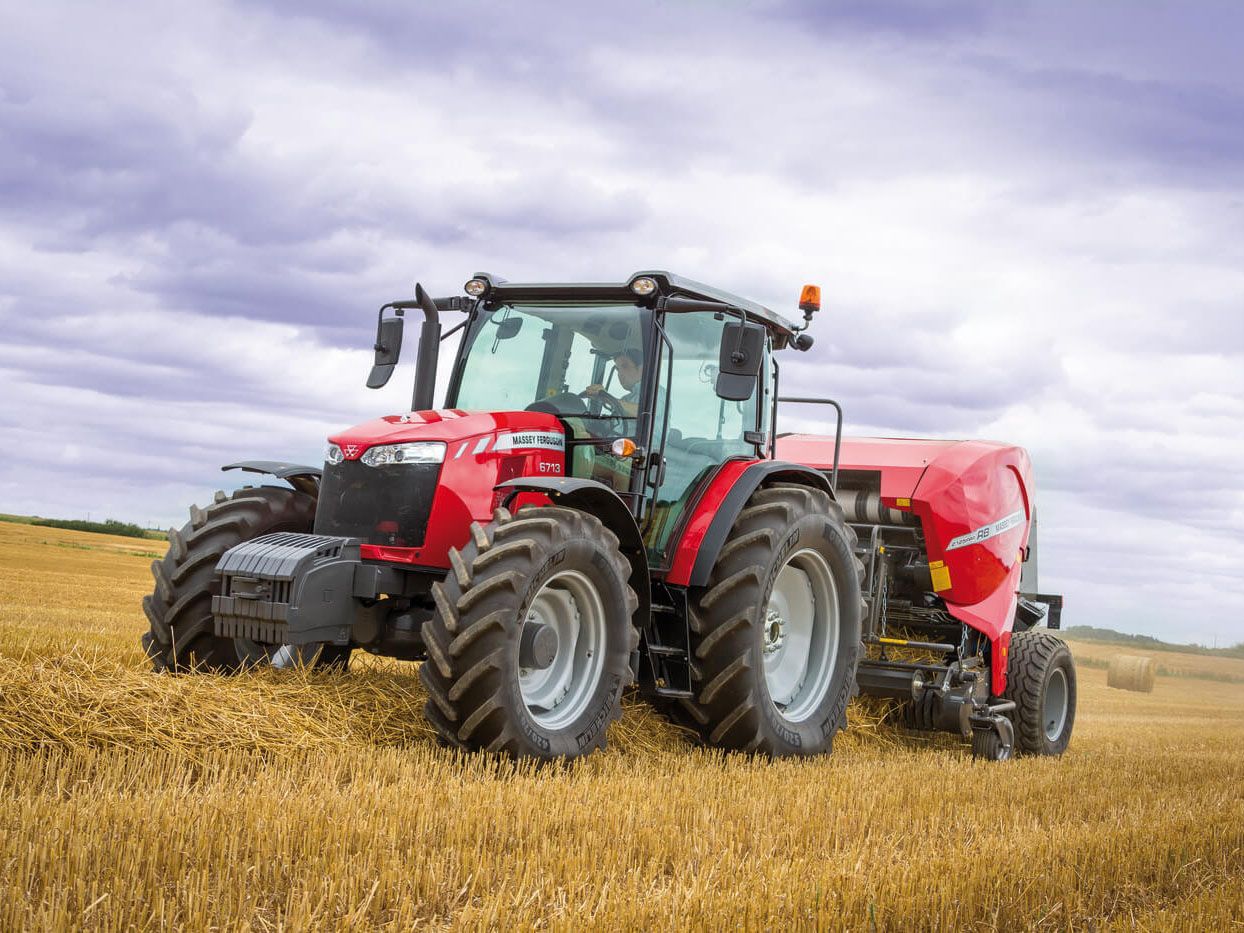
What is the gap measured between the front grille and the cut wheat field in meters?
0.80

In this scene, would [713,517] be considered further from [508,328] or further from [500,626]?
[500,626]

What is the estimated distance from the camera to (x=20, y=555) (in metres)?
24.4

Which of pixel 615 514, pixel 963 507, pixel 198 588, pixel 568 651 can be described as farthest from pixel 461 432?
pixel 963 507

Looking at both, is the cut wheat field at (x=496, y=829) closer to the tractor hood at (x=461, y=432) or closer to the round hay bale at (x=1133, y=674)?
the tractor hood at (x=461, y=432)

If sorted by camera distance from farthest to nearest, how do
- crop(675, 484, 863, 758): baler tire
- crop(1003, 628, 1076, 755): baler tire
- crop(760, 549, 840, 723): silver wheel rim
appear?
crop(1003, 628, 1076, 755): baler tire
crop(760, 549, 840, 723): silver wheel rim
crop(675, 484, 863, 758): baler tire

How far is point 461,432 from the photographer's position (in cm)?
609

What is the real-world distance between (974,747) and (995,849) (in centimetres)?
440

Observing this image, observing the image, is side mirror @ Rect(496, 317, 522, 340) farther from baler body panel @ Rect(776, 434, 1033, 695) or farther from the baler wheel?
baler body panel @ Rect(776, 434, 1033, 695)

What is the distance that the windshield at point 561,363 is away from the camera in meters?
6.66

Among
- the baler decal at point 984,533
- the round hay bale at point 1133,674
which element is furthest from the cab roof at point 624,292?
the round hay bale at point 1133,674

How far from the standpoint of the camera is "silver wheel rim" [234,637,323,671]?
6098mm

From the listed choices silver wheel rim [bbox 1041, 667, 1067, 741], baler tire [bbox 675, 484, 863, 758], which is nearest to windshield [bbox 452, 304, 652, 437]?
baler tire [bbox 675, 484, 863, 758]

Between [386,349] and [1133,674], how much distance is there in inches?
838

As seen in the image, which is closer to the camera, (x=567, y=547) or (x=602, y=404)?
(x=567, y=547)
